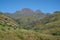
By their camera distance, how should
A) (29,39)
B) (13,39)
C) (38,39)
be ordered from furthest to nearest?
(38,39)
(29,39)
(13,39)

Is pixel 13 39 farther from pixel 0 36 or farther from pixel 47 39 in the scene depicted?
pixel 47 39

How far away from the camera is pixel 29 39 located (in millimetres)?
31156

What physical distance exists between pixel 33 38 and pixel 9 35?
284 inches

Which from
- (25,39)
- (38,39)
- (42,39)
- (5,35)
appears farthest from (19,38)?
(42,39)

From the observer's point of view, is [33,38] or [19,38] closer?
[19,38]

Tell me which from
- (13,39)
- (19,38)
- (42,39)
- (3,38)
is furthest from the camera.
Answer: (42,39)

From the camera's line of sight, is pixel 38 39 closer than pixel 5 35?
No

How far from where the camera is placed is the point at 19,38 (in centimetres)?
2911

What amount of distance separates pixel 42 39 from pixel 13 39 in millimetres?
12983

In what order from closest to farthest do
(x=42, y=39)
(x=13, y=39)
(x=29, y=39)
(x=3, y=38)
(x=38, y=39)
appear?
1. (x=3, y=38)
2. (x=13, y=39)
3. (x=29, y=39)
4. (x=38, y=39)
5. (x=42, y=39)

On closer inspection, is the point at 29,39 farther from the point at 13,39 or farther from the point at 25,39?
the point at 13,39

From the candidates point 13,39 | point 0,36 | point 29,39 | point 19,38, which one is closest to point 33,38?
point 29,39

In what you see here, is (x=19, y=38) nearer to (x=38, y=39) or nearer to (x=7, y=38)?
(x=7, y=38)

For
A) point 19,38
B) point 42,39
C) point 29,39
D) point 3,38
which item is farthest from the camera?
point 42,39
